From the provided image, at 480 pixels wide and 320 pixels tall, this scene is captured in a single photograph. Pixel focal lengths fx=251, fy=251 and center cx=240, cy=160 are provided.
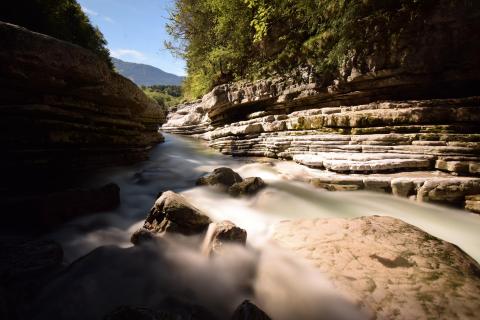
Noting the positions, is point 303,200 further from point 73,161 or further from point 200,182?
point 73,161

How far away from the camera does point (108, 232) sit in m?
4.73

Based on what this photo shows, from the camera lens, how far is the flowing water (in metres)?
3.02

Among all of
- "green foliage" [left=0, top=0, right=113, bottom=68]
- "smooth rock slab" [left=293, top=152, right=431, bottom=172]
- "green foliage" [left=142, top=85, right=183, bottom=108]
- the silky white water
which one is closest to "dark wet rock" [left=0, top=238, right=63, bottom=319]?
the silky white water

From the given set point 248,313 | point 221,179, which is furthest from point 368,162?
point 248,313

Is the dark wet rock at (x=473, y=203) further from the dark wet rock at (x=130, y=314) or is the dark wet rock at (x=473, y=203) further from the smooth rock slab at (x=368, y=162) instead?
the dark wet rock at (x=130, y=314)

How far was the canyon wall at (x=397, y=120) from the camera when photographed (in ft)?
18.8

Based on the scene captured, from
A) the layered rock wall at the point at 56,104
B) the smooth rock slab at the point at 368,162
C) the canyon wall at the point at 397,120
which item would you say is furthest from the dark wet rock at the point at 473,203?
the layered rock wall at the point at 56,104

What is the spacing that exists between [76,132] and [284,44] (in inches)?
359

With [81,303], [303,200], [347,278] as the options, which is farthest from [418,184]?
[81,303]

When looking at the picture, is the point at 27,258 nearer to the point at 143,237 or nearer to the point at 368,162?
the point at 143,237

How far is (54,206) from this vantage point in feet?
15.7

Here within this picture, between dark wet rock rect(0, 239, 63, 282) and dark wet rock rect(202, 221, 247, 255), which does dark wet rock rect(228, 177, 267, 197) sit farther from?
dark wet rock rect(0, 239, 63, 282)

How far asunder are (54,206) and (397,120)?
8.44 meters

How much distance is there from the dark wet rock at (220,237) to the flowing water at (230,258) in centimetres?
17
